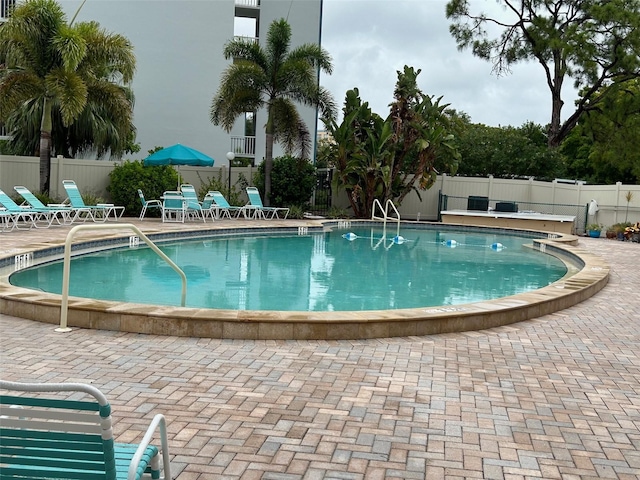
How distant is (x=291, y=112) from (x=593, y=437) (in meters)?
18.4

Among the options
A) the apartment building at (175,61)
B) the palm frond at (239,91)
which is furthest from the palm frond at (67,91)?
the apartment building at (175,61)

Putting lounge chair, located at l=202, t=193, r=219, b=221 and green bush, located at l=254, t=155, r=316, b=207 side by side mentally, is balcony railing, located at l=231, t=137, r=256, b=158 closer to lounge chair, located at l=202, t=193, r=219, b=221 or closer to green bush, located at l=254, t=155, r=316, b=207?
green bush, located at l=254, t=155, r=316, b=207

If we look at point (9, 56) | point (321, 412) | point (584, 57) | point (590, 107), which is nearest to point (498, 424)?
point (321, 412)

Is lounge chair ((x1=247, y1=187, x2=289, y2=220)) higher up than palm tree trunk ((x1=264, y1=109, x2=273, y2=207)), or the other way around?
palm tree trunk ((x1=264, y1=109, x2=273, y2=207))

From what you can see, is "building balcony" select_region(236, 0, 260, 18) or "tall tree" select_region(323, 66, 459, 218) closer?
"tall tree" select_region(323, 66, 459, 218)

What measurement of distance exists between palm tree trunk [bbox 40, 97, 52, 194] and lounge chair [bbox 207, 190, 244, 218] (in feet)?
14.2

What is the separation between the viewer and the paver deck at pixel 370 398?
3359 millimetres

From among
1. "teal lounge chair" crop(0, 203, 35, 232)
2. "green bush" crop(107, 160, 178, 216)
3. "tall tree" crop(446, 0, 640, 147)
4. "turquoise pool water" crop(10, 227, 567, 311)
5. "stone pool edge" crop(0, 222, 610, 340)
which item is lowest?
"turquoise pool water" crop(10, 227, 567, 311)

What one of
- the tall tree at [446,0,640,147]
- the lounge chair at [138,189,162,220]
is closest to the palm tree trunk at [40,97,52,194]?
the lounge chair at [138,189,162,220]

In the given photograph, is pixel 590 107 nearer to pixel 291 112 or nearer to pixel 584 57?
pixel 584 57

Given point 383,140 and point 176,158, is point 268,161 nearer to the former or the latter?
point 176,158

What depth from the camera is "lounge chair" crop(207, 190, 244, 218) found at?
19.0 m

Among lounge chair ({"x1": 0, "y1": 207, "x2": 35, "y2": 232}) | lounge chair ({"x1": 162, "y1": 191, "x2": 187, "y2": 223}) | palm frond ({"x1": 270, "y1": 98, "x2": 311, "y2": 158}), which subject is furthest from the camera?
palm frond ({"x1": 270, "y1": 98, "x2": 311, "y2": 158})

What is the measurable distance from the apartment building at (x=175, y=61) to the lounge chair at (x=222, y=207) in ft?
24.2
